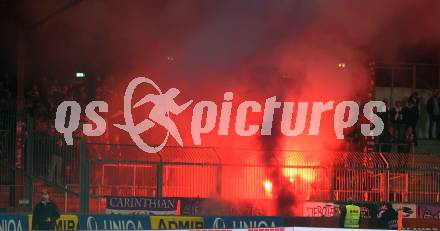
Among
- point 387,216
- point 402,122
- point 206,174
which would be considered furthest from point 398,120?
point 206,174

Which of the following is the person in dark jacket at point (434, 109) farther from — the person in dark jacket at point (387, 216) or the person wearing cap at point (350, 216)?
the person wearing cap at point (350, 216)

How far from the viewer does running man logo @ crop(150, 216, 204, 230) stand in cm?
1216

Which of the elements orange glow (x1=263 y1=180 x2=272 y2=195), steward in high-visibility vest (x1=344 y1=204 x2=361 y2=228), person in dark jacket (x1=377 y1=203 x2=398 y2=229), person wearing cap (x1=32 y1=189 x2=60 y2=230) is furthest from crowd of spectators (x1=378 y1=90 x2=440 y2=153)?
person wearing cap (x1=32 y1=189 x2=60 y2=230)

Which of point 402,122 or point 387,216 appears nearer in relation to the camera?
point 387,216

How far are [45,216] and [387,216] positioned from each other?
5.10 meters

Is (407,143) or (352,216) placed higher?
(407,143)

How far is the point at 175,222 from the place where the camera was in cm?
1234

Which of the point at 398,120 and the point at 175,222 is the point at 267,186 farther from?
the point at 398,120

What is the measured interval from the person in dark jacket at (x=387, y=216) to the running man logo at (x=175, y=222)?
9.65 feet

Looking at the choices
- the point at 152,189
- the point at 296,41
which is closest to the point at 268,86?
the point at 296,41

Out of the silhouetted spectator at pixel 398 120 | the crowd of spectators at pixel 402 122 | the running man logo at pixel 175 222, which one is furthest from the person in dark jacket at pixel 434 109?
the running man logo at pixel 175 222

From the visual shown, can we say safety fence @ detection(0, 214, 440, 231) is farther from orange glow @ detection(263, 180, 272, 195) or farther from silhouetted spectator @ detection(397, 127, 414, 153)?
silhouetted spectator @ detection(397, 127, 414, 153)

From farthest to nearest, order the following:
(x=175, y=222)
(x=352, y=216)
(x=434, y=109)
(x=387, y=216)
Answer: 1. (x=434, y=109)
2. (x=387, y=216)
3. (x=352, y=216)
4. (x=175, y=222)

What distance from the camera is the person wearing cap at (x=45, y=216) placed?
38.4ft
